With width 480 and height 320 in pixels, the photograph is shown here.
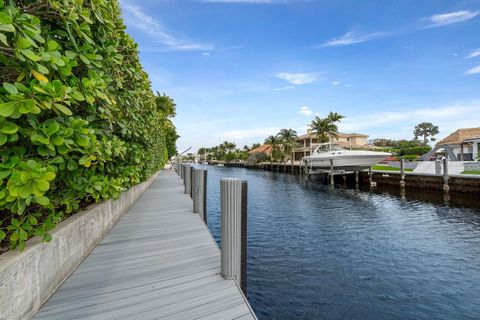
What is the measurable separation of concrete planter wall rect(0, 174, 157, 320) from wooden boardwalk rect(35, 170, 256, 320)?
0.48ft

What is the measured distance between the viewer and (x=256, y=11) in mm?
17766

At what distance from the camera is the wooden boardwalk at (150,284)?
2.49 m

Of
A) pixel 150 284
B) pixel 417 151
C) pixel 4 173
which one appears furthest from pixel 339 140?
pixel 4 173

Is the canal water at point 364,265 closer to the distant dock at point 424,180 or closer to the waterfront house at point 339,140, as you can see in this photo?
the distant dock at point 424,180

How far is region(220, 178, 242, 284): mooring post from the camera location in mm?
3172

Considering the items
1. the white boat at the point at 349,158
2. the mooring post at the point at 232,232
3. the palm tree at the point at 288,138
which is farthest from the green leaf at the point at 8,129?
the palm tree at the point at 288,138

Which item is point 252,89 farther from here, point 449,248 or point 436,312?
point 436,312

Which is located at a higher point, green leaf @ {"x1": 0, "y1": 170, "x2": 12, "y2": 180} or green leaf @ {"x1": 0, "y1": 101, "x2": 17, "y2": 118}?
green leaf @ {"x1": 0, "y1": 101, "x2": 17, "y2": 118}

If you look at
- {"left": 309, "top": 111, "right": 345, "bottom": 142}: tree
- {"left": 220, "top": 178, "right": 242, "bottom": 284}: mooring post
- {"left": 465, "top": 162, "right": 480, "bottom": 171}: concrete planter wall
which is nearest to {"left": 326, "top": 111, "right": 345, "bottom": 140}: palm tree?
{"left": 309, "top": 111, "right": 345, "bottom": 142}: tree

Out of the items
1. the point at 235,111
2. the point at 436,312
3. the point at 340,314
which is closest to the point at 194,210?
the point at 340,314

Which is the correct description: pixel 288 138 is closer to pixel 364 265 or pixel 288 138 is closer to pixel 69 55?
pixel 364 265

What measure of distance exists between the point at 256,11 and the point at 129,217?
A: 17.5 metres

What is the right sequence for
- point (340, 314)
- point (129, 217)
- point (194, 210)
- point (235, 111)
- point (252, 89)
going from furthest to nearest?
point (235, 111) < point (252, 89) < point (194, 210) < point (129, 217) < point (340, 314)

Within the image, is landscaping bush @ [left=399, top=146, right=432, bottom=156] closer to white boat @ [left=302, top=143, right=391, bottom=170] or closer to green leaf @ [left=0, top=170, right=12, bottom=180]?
white boat @ [left=302, top=143, right=391, bottom=170]
